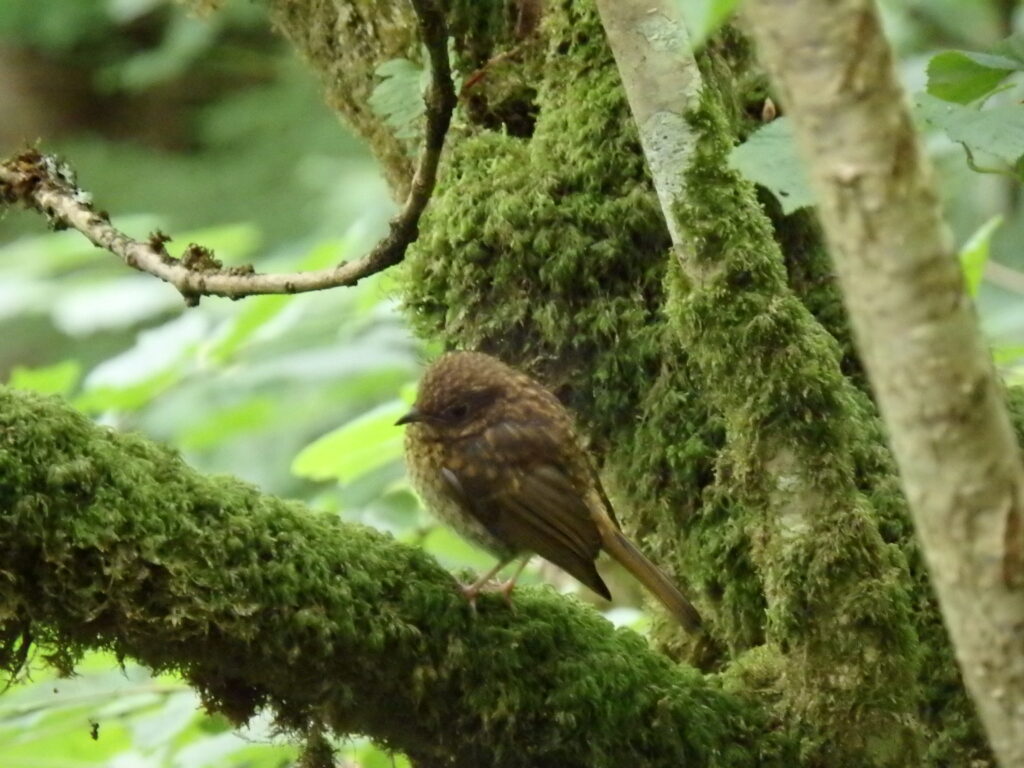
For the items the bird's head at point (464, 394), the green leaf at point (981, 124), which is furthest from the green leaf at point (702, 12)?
the bird's head at point (464, 394)

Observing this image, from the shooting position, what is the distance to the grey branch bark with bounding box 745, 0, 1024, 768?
52.9 inches

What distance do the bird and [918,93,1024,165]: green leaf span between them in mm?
1072

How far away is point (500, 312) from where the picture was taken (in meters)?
2.97

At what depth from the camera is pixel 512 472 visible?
308 centimetres

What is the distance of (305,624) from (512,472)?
95cm

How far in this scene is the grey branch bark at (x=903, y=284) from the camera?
1343 millimetres

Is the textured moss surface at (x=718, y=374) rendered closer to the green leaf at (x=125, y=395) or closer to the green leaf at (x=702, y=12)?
the green leaf at (x=125, y=395)

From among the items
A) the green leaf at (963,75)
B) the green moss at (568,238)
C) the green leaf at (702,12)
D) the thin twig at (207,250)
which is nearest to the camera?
the green leaf at (702,12)

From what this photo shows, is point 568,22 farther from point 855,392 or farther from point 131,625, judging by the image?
point 131,625

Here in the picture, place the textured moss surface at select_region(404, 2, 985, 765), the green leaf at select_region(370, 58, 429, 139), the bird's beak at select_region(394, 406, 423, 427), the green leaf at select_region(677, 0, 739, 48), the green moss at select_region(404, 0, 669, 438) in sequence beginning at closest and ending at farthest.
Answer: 1. the green leaf at select_region(677, 0, 739, 48)
2. the textured moss surface at select_region(404, 2, 985, 765)
3. the green leaf at select_region(370, 58, 429, 139)
4. the green moss at select_region(404, 0, 669, 438)
5. the bird's beak at select_region(394, 406, 423, 427)

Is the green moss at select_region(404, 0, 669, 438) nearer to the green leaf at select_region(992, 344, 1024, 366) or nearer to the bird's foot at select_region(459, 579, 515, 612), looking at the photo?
the bird's foot at select_region(459, 579, 515, 612)

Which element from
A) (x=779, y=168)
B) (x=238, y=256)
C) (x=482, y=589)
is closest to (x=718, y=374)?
(x=779, y=168)

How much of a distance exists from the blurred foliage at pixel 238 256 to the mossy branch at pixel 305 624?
31 cm

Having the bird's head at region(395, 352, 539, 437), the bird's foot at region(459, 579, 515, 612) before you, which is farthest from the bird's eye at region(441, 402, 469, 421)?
the bird's foot at region(459, 579, 515, 612)
